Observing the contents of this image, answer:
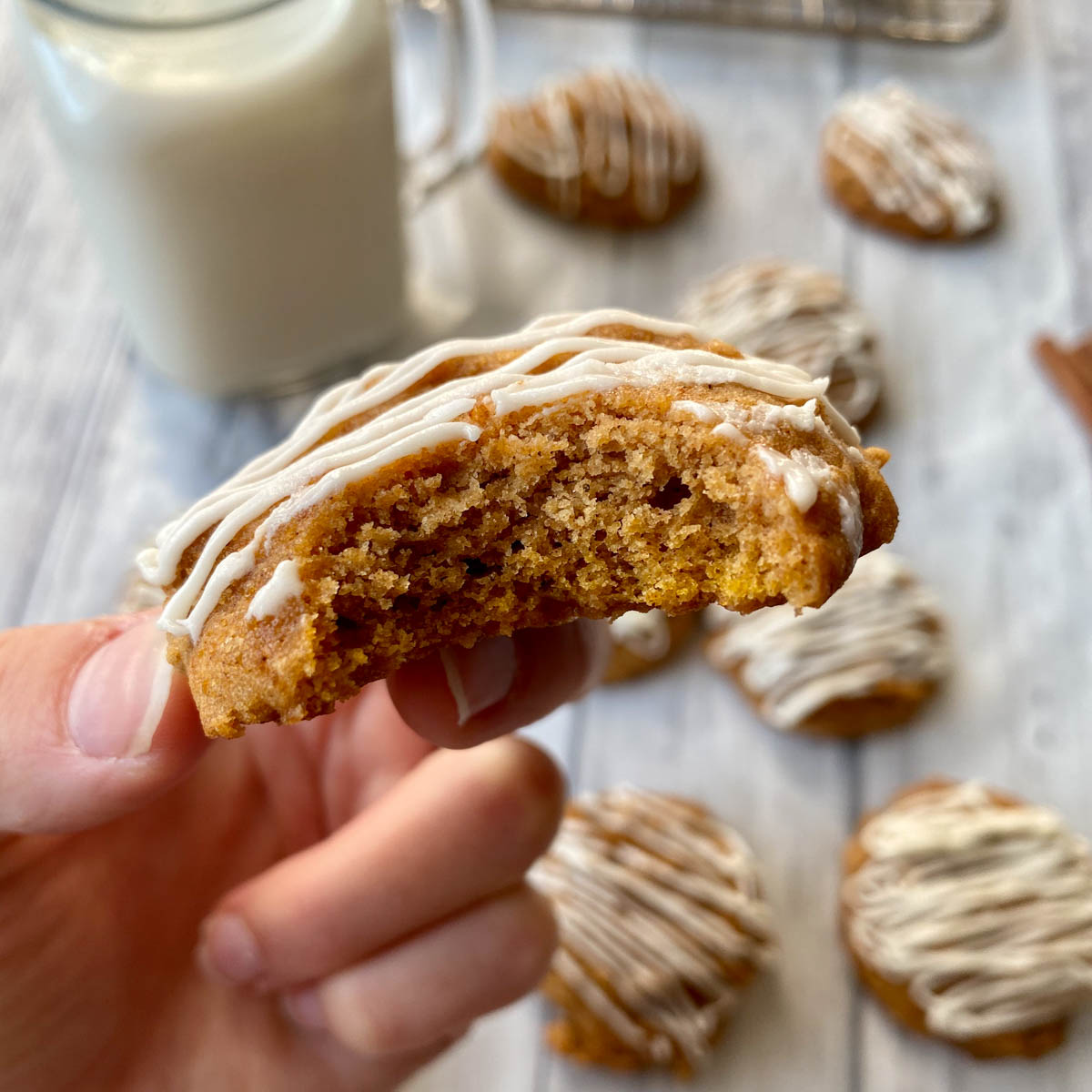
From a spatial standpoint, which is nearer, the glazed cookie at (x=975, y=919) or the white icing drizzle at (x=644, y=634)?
the glazed cookie at (x=975, y=919)

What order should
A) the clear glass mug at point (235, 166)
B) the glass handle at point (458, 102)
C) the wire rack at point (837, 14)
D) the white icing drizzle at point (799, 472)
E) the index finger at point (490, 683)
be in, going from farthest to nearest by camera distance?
the wire rack at point (837, 14) < the glass handle at point (458, 102) < the clear glass mug at point (235, 166) < the index finger at point (490, 683) < the white icing drizzle at point (799, 472)

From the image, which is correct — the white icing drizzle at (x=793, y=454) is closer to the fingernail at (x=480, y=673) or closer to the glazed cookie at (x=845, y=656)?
the fingernail at (x=480, y=673)

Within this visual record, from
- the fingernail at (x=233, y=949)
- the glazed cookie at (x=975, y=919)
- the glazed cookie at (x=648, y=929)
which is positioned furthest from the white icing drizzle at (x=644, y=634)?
the fingernail at (x=233, y=949)

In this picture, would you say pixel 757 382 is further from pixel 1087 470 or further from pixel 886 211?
pixel 886 211

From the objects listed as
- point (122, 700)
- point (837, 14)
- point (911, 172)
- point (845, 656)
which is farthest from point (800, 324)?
point (122, 700)

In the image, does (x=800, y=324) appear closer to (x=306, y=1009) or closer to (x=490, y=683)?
(x=490, y=683)

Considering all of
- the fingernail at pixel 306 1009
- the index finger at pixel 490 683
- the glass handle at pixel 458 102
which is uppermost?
the glass handle at pixel 458 102

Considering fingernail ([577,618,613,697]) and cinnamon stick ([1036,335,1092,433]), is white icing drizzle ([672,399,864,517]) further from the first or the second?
cinnamon stick ([1036,335,1092,433])
